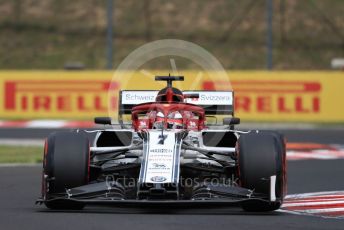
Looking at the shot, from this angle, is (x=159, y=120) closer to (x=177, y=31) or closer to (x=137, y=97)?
(x=137, y=97)

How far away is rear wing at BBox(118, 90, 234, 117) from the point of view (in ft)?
48.2

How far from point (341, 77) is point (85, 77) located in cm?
778

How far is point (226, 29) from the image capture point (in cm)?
4569

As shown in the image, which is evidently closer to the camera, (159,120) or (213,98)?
(159,120)

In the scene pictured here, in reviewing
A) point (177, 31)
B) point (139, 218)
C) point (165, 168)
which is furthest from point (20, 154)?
point (177, 31)

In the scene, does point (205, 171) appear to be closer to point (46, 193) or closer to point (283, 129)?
point (46, 193)

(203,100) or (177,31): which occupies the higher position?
(177,31)

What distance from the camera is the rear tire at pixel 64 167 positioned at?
1226 cm

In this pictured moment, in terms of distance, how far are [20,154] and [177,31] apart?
2422 cm

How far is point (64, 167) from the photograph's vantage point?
40.3 ft

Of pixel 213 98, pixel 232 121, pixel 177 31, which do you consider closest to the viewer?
pixel 232 121

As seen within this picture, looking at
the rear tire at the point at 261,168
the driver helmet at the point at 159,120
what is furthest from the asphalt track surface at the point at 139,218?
the driver helmet at the point at 159,120

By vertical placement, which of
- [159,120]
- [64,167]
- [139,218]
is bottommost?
[139,218]

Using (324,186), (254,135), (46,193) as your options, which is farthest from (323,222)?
(324,186)
